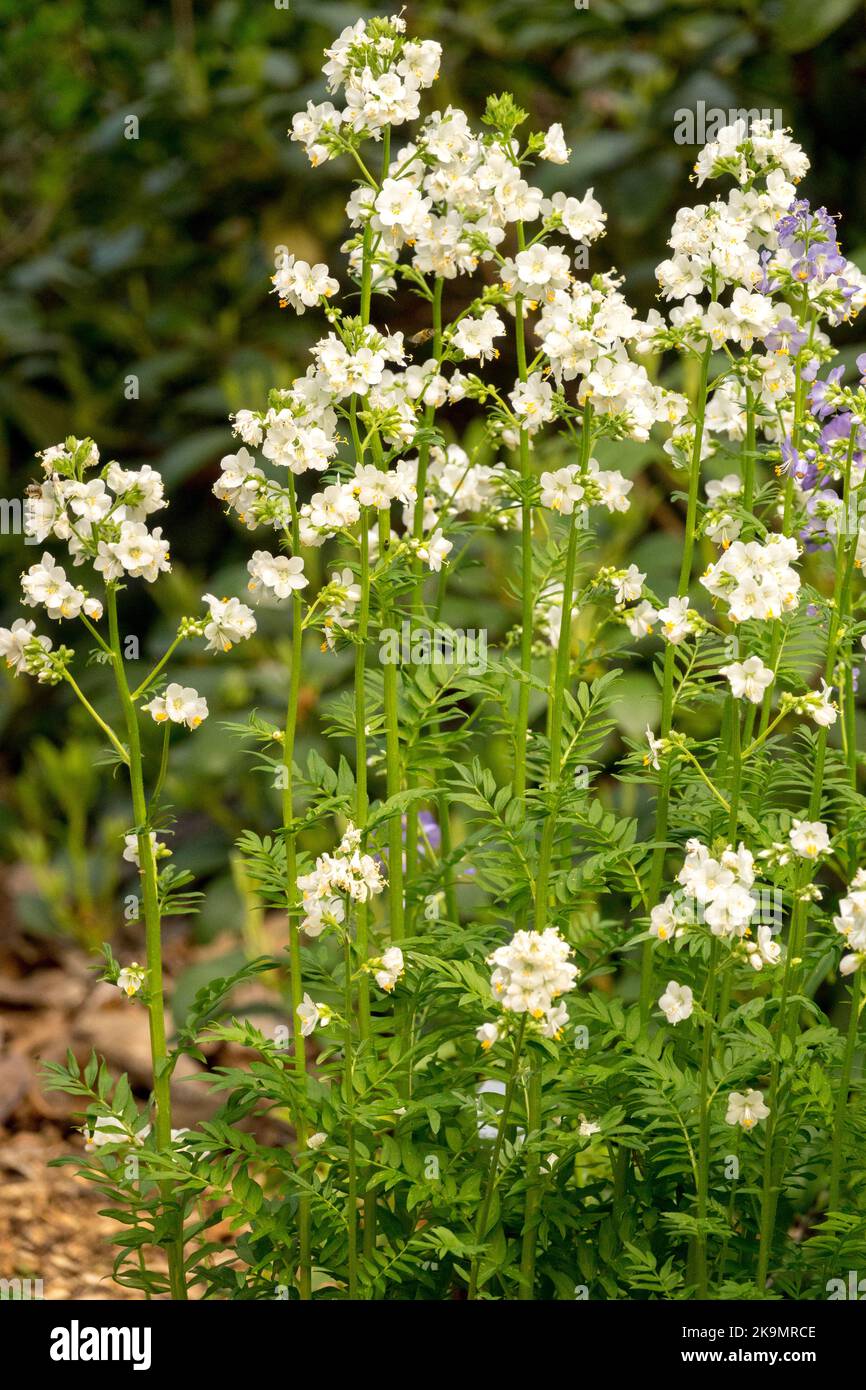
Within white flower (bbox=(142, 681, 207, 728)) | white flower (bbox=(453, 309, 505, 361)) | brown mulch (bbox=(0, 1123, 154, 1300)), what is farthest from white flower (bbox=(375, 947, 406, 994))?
brown mulch (bbox=(0, 1123, 154, 1300))

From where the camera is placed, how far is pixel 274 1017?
3729 millimetres

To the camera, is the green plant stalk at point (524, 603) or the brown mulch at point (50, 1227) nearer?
the green plant stalk at point (524, 603)

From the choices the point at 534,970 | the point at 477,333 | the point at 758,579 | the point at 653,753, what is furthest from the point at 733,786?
the point at 477,333

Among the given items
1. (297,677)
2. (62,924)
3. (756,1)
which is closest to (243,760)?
(62,924)

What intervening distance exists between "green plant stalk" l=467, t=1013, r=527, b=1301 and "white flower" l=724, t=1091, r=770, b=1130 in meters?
0.28

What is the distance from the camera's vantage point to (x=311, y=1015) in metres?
2.06

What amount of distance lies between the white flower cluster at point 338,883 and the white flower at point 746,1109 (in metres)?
0.53

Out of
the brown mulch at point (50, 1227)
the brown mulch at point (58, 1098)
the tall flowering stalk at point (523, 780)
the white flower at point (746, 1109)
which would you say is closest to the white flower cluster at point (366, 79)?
the tall flowering stalk at point (523, 780)

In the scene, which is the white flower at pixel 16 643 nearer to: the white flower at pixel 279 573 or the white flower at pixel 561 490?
the white flower at pixel 279 573

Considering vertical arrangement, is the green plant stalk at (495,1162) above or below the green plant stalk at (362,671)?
below

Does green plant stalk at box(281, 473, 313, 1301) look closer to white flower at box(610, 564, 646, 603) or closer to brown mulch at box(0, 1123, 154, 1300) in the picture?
white flower at box(610, 564, 646, 603)

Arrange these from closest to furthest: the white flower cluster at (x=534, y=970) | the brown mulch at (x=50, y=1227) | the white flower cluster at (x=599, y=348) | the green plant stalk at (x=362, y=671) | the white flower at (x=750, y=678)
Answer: the white flower cluster at (x=534, y=970) < the white flower at (x=750, y=678) < the white flower cluster at (x=599, y=348) < the green plant stalk at (x=362, y=671) < the brown mulch at (x=50, y=1227)

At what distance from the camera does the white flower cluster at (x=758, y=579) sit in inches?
74.7
